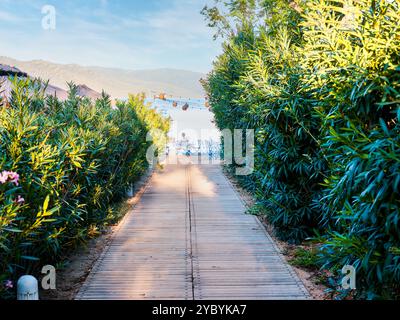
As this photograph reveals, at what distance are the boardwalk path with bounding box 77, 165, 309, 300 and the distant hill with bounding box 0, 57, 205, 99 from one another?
644 centimetres

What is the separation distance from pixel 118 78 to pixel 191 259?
818 inches

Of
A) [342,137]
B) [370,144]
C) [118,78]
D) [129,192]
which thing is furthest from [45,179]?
[118,78]

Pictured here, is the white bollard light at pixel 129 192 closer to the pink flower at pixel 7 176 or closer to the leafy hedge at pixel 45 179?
the leafy hedge at pixel 45 179

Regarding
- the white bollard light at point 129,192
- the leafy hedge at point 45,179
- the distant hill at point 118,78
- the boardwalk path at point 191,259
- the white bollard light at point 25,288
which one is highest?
the distant hill at point 118,78

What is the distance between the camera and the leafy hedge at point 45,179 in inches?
116

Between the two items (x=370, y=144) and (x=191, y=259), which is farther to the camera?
(x=191, y=259)

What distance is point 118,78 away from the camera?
23562 mm

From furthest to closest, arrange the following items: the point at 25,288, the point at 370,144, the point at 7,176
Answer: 1. the point at 25,288
2. the point at 7,176
3. the point at 370,144

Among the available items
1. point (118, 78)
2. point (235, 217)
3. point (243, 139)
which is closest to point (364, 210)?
point (235, 217)

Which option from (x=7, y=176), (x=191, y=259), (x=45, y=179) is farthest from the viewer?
(x=191, y=259)

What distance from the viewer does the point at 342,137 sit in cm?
274

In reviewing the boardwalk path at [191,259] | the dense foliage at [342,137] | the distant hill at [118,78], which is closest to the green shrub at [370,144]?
the dense foliage at [342,137]

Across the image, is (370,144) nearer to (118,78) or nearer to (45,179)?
(45,179)

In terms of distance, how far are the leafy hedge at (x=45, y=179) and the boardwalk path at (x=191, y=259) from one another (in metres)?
0.54
